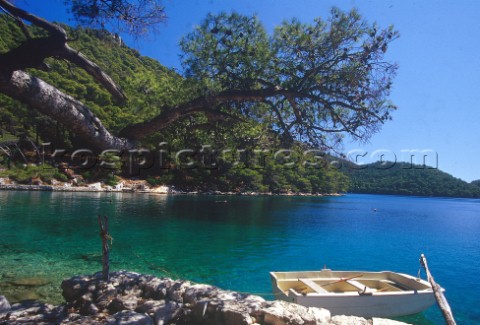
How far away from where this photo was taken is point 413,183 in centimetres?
14988

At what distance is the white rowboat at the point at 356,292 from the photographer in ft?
27.1

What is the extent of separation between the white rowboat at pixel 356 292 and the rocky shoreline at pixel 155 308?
8.46ft

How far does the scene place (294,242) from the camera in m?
22.0

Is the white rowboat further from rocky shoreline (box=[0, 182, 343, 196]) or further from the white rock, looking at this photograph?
rocky shoreline (box=[0, 182, 343, 196])

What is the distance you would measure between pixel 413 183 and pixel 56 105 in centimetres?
16637

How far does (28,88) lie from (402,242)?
93.0 feet

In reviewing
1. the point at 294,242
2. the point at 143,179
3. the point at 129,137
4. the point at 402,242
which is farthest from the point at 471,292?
the point at 143,179

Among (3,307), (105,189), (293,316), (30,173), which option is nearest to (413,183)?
(105,189)

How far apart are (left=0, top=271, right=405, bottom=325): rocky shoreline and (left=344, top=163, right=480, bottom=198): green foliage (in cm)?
13869

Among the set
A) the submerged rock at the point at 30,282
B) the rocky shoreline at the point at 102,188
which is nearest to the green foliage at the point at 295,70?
the submerged rock at the point at 30,282

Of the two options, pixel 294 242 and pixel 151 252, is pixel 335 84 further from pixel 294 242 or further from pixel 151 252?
pixel 294 242

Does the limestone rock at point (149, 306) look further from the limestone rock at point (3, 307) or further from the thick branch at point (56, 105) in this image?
the thick branch at point (56, 105)

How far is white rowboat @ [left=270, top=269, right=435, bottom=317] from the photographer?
8268 mm

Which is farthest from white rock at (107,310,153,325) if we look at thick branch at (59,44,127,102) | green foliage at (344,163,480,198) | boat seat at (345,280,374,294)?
green foliage at (344,163,480,198)
